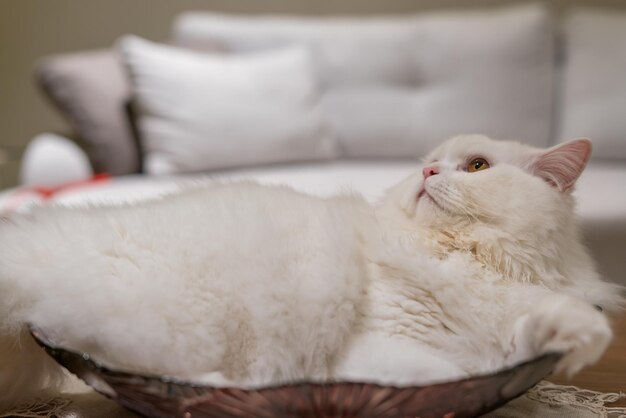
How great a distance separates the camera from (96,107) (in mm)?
2395

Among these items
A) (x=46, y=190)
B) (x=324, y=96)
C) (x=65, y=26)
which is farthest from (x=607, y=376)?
(x=65, y=26)

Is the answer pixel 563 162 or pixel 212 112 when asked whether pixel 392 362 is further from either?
pixel 212 112

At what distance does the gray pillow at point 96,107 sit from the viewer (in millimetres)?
2398

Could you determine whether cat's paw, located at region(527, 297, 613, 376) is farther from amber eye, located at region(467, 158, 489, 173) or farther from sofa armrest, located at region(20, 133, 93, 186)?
sofa armrest, located at region(20, 133, 93, 186)

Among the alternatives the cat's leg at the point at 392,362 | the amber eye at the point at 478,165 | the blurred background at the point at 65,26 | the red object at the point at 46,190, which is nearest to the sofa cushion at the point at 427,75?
the blurred background at the point at 65,26

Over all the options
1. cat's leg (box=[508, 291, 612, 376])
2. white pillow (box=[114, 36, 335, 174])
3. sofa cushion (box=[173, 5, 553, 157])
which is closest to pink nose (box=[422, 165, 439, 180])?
cat's leg (box=[508, 291, 612, 376])

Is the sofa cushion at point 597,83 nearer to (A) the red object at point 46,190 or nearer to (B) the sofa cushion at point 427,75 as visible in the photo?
(B) the sofa cushion at point 427,75

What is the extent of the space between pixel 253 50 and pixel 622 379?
6.94 feet

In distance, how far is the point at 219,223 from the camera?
75cm

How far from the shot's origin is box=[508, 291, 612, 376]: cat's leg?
1.95 feet

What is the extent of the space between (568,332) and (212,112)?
190 cm

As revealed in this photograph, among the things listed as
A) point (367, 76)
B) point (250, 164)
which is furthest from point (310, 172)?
point (367, 76)

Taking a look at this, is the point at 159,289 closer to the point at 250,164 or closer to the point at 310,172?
the point at 310,172

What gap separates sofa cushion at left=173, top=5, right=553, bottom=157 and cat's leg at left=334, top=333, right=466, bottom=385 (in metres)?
1.91
